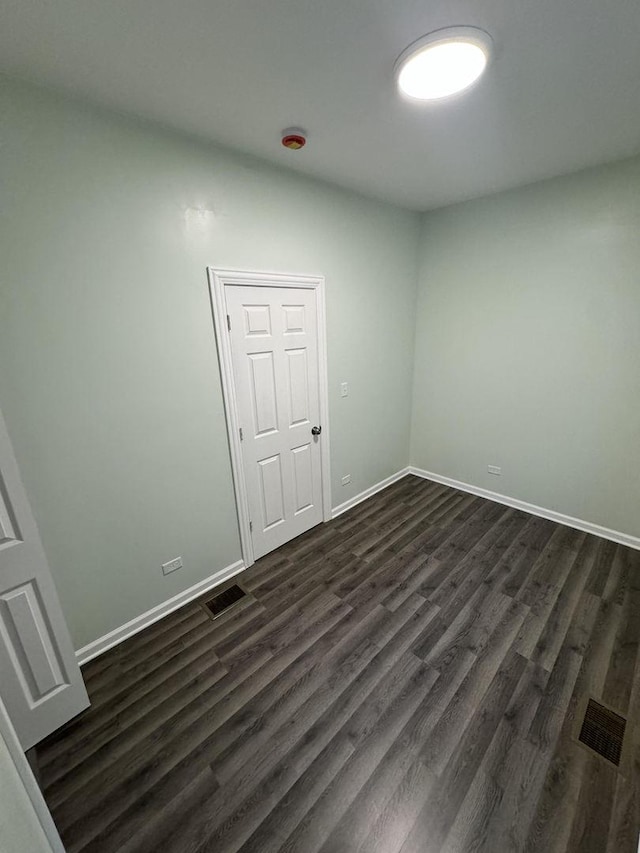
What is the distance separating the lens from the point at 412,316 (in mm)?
3451

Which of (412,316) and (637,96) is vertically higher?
(637,96)

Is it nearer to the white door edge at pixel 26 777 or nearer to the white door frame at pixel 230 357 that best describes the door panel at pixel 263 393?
the white door frame at pixel 230 357

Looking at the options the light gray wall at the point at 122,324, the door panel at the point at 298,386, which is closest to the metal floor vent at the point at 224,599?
the light gray wall at the point at 122,324

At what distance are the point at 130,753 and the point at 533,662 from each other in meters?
1.98

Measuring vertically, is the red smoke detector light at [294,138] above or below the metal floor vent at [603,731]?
above

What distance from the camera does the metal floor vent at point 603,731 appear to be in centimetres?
134

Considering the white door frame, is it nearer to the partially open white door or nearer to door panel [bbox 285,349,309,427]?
door panel [bbox 285,349,309,427]

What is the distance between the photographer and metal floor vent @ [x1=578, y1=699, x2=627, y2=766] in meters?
1.34

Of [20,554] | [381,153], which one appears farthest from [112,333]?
[381,153]

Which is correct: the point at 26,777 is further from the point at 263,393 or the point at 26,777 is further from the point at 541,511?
the point at 541,511

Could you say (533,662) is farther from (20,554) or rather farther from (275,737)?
(20,554)

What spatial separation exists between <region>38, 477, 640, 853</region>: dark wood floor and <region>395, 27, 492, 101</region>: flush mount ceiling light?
270 centimetres

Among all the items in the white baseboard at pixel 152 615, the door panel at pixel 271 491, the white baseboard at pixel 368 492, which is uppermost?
the door panel at pixel 271 491

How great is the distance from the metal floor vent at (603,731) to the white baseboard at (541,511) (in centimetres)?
157
